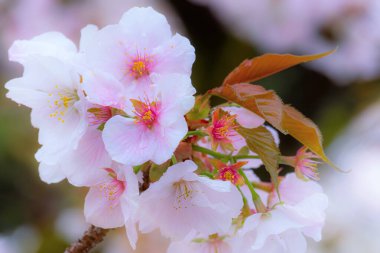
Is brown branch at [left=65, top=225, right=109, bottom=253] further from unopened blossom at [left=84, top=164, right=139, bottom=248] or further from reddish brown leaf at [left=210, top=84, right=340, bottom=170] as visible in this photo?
reddish brown leaf at [left=210, top=84, right=340, bottom=170]

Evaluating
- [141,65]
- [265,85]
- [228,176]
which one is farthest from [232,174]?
[265,85]

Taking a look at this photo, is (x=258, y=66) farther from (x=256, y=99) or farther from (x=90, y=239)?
(x=90, y=239)

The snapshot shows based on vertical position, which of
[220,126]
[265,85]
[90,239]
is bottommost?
[265,85]

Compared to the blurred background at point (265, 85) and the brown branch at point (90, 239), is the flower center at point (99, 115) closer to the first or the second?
the brown branch at point (90, 239)

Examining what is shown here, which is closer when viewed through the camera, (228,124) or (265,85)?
(228,124)

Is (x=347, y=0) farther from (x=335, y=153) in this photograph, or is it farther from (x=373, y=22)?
(x=335, y=153)

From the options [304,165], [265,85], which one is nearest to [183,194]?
[304,165]

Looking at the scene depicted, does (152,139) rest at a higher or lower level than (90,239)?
higher

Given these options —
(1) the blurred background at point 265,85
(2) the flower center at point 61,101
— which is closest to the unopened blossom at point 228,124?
(2) the flower center at point 61,101
